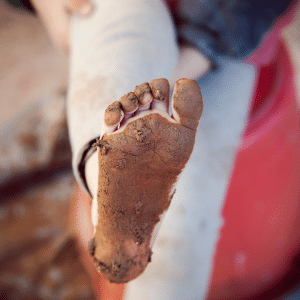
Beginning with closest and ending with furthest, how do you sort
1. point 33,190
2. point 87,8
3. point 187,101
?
point 187,101
point 87,8
point 33,190

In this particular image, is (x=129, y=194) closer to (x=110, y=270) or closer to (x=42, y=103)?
(x=110, y=270)

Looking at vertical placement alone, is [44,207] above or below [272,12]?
below

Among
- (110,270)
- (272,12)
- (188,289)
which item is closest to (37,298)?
(188,289)

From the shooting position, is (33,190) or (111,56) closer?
(111,56)

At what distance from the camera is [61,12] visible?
0.59m

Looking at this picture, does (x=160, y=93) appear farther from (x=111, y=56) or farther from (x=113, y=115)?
(x=111, y=56)

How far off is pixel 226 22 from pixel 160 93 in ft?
1.14

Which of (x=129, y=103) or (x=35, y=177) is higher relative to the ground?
(x=129, y=103)

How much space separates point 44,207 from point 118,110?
2.93ft

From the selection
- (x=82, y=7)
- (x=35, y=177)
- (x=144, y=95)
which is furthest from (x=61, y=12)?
(x=35, y=177)

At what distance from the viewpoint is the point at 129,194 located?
1.01 ft

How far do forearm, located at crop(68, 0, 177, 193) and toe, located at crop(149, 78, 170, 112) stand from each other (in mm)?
92

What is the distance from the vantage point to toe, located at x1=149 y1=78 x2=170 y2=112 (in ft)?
0.96

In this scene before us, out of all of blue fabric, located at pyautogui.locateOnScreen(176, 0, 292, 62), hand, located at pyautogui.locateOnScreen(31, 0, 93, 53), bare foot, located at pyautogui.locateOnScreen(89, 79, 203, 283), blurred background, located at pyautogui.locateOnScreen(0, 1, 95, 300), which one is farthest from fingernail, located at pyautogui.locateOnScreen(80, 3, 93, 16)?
A: blurred background, located at pyautogui.locateOnScreen(0, 1, 95, 300)
